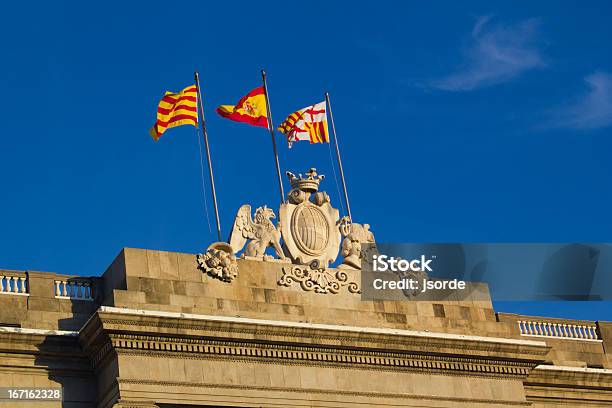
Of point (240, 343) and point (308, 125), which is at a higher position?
point (308, 125)

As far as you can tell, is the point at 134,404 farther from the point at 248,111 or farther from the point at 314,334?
the point at 248,111

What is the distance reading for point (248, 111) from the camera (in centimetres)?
5831

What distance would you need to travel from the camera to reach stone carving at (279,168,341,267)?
54.5m

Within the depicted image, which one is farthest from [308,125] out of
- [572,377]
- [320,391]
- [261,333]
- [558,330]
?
[572,377]

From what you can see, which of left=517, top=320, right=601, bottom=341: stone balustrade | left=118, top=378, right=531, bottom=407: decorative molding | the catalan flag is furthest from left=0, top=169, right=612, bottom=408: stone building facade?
the catalan flag

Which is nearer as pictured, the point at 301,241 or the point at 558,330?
the point at 301,241

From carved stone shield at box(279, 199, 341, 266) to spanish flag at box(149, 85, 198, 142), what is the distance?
4.49 metres

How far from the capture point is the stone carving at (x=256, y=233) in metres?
53.6

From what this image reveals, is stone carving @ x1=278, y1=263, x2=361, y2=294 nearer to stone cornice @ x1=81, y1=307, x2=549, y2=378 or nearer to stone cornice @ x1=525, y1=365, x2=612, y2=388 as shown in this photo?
stone cornice @ x1=81, y1=307, x2=549, y2=378

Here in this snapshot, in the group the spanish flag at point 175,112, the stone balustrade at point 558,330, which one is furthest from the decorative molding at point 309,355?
the spanish flag at point 175,112

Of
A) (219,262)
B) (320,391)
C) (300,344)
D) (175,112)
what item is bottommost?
(320,391)

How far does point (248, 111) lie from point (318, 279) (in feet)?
24.5

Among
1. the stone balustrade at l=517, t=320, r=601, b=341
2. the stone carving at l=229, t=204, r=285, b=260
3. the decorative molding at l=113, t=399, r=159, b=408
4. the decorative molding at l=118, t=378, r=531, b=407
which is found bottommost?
the decorative molding at l=113, t=399, r=159, b=408

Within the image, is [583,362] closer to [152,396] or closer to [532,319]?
[532,319]
